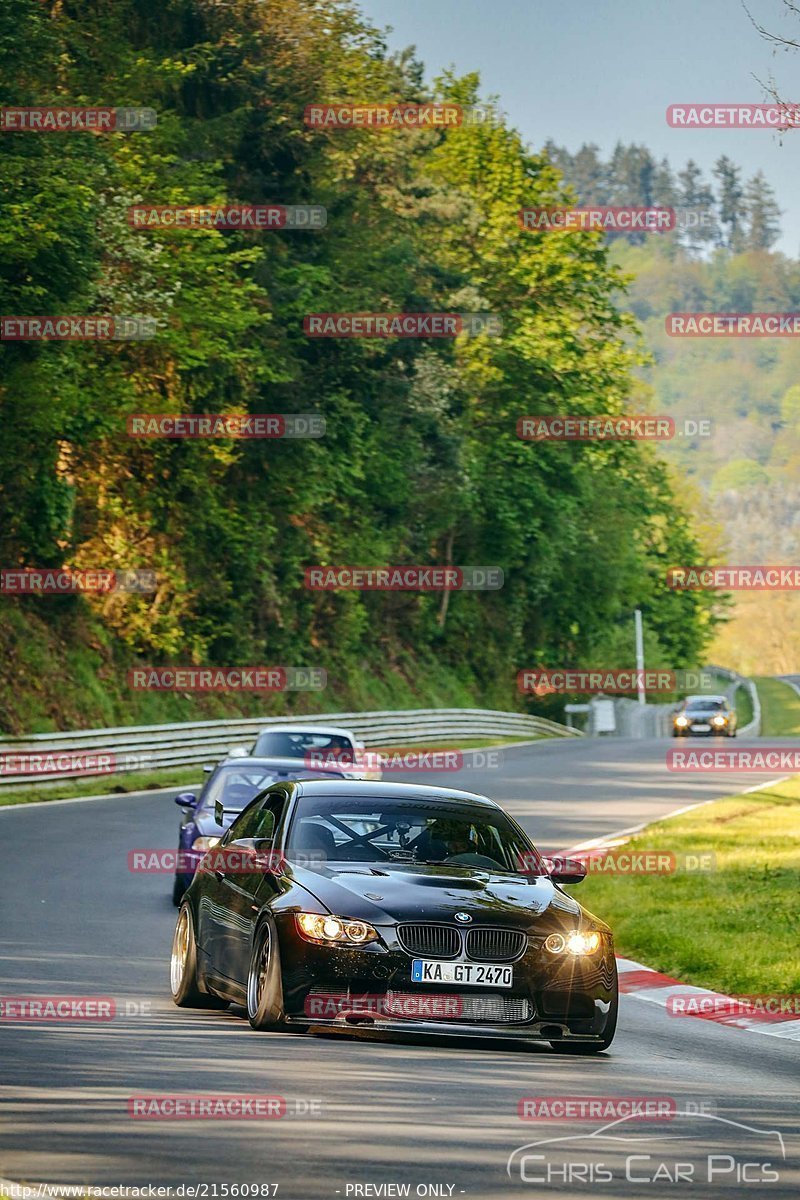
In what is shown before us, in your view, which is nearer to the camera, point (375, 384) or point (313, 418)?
point (313, 418)

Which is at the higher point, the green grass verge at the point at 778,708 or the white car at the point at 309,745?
the white car at the point at 309,745

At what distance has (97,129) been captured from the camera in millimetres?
41406

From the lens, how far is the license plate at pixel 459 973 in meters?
9.86

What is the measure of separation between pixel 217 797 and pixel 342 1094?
988 cm

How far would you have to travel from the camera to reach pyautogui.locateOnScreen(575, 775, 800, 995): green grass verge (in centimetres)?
1479

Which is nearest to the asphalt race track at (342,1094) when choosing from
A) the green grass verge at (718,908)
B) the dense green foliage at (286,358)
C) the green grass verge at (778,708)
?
the green grass verge at (718,908)

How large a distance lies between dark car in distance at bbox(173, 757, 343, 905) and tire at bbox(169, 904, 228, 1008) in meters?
5.29

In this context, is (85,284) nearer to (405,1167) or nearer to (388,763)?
(388,763)

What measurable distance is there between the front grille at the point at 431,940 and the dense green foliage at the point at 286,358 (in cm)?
2562

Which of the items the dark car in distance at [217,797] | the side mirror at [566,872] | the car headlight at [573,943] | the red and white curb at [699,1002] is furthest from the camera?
the dark car in distance at [217,797]

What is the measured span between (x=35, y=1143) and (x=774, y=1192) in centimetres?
258

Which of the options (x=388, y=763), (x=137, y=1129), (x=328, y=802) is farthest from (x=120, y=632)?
(x=137, y=1129)

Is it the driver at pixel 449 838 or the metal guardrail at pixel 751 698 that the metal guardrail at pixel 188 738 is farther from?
the metal guardrail at pixel 751 698

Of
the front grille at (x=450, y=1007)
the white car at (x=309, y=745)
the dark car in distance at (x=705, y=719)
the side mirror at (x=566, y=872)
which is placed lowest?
the dark car in distance at (x=705, y=719)
